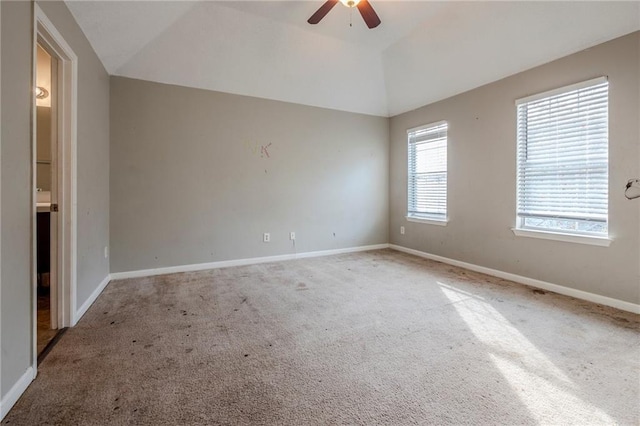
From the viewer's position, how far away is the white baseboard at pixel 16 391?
132 centimetres

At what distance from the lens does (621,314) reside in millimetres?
2492

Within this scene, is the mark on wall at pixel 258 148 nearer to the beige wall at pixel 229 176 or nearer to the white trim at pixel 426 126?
the beige wall at pixel 229 176

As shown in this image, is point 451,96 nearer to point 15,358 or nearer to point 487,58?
point 487,58

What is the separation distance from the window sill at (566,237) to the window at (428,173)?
112cm

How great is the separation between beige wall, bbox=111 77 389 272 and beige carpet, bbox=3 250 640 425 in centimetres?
93

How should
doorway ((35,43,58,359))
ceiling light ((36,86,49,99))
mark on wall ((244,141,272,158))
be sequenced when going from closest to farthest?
doorway ((35,43,58,359)) → ceiling light ((36,86,49,99)) → mark on wall ((244,141,272,158))

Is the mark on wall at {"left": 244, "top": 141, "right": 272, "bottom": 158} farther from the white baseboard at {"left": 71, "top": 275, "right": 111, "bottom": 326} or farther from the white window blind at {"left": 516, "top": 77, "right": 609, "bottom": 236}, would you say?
the white window blind at {"left": 516, "top": 77, "right": 609, "bottom": 236}

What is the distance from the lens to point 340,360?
181 cm

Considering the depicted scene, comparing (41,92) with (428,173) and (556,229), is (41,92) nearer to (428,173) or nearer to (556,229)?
(428,173)

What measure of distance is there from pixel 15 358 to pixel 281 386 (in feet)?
4.35

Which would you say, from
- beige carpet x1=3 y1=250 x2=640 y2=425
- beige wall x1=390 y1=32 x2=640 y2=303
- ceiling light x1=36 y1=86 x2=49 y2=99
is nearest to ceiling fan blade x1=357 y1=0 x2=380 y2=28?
beige wall x1=390 y1=32 x2=640 y2=303

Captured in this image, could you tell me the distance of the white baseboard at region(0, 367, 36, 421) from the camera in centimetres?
132

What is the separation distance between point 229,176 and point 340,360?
9.71ft

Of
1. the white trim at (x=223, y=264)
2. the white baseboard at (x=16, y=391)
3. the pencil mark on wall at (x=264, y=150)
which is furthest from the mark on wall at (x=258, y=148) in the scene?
the white baseboard at (x=16, y=391)
